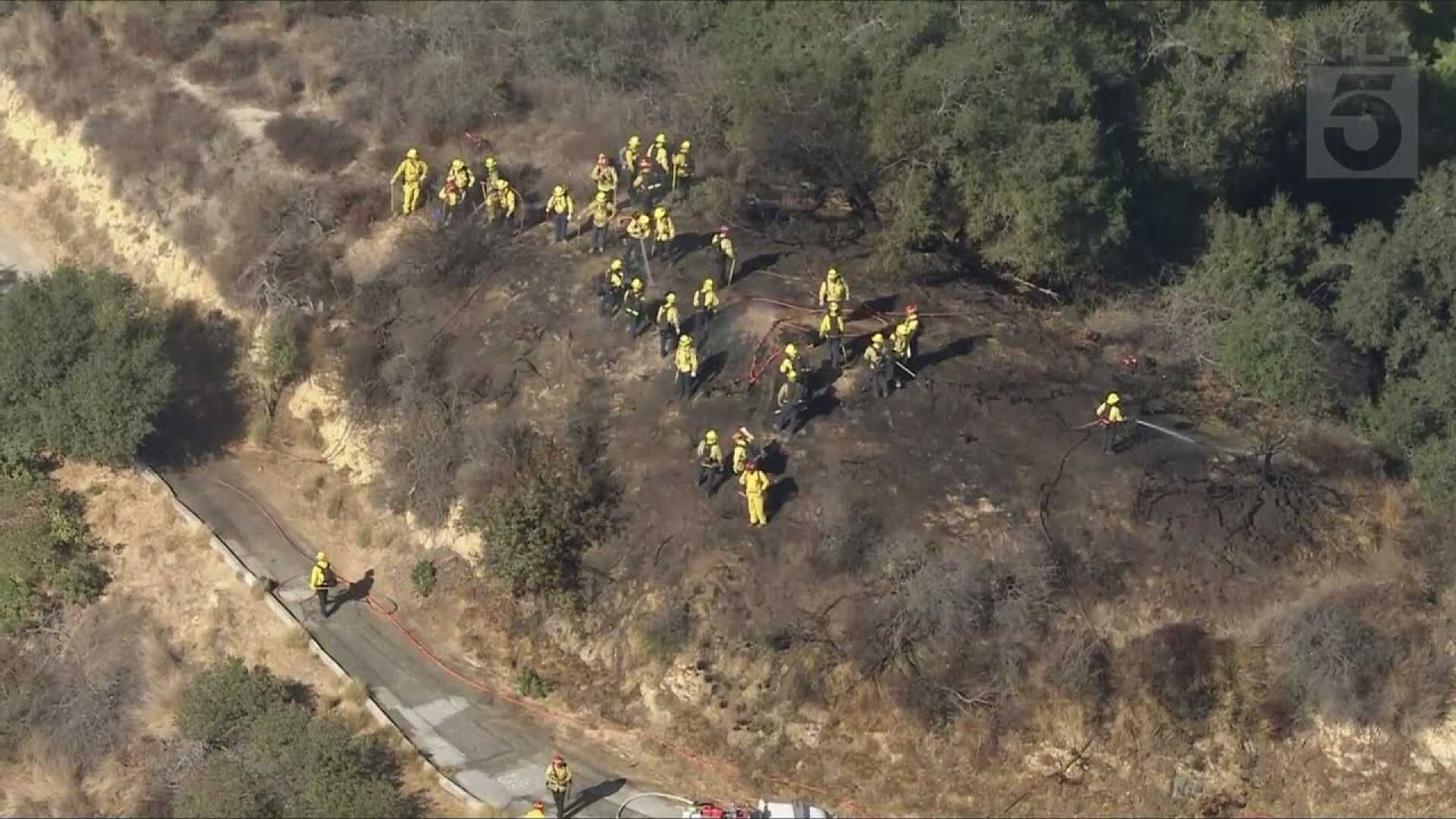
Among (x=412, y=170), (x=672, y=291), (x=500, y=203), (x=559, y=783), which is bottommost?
(x=559, y=783)

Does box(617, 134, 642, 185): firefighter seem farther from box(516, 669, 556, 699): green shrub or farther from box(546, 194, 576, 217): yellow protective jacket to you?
box(516, 669, 556, 699): green shrub

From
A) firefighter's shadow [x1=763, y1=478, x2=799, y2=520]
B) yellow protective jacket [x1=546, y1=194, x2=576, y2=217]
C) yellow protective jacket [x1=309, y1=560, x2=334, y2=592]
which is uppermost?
yellow protective jacket [x1=546, y1=194, x2=576, y2=217]

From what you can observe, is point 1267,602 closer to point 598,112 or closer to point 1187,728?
point 1187,728

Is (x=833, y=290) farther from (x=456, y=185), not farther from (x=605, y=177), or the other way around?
(x=456, y=185)

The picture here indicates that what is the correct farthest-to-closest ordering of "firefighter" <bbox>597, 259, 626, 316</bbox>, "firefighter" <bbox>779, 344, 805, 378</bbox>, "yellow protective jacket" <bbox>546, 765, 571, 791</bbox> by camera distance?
"firefighter" <bbox>597, 259, 626, 316</bbox>
"firefighter" <bbox>779, 344, 805, 378</bbox>
"yellow protective jacket" <bbox>546, 765, 571, 791</bbox>

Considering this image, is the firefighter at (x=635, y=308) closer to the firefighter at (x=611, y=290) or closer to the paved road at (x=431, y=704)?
the firefighter at (x=611, y=290)

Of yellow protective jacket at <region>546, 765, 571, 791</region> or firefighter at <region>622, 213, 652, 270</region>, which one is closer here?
yellow protective jacket at <region>546, 765, 571, 791</region>

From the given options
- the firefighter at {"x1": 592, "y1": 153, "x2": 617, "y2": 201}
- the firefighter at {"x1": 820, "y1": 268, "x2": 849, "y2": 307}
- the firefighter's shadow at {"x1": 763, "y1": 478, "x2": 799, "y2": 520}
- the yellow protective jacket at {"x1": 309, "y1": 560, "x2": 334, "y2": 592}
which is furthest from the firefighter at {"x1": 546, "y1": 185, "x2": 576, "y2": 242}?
the yellow protective jacket at {"x1": 309, "y1": 560, "x2": 334, "y2": 592}

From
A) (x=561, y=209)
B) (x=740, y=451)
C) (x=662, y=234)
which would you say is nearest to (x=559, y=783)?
(x=740, y=451)
